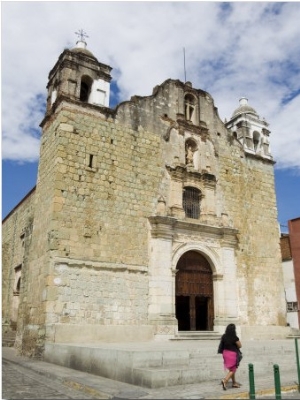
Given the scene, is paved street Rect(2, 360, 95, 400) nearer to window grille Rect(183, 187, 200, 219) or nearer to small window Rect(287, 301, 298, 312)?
window grille Rect(183, 187, 200, 219)

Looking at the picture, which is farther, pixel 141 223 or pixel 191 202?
pixel 191 202

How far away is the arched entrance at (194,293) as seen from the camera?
1484cm

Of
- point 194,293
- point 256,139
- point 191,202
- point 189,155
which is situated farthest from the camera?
point 256,139

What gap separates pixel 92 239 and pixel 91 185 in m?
1.86

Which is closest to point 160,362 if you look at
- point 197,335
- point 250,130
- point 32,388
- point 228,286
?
point 32,388

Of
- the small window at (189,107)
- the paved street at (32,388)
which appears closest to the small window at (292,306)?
the small window at (189,107)

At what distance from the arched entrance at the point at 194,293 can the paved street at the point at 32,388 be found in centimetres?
687

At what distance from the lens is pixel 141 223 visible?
14133 millimetres

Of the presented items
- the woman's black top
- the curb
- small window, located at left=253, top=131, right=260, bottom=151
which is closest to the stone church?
small window, located at left=253, top=131, right=260, bottom=151

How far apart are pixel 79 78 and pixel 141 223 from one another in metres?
5.88

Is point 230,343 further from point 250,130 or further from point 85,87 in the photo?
point 250,130

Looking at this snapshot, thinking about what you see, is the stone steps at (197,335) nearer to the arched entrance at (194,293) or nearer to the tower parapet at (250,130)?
the arched entrance at (194,293)

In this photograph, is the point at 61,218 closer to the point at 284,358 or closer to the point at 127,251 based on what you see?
the point at 127,251

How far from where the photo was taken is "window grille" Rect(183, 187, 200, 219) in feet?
51.7
